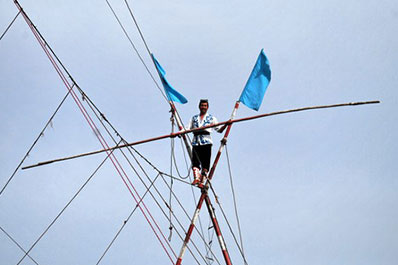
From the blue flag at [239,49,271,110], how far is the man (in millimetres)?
1601

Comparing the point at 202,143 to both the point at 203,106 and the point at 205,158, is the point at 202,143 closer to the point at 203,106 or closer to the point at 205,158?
the point at 205,158

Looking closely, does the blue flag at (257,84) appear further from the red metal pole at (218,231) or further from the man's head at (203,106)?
the red metal pole at (218,231)

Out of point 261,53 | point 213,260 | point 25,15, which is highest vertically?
point 261,53

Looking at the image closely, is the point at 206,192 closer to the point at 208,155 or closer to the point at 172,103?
the point at 208,155

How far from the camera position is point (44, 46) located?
9320 millimetres

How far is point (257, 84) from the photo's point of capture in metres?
13.1

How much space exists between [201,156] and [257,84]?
101 inches

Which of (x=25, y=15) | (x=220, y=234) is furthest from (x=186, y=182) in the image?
(x=25, y=15)

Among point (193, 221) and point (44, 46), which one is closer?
point (44, 46)

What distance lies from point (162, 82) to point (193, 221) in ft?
10.9

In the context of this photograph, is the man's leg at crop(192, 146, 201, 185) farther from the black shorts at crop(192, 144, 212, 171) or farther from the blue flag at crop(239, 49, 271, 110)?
the blue flag at crop(239, 49, 271, 110)

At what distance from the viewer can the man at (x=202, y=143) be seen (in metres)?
11.6

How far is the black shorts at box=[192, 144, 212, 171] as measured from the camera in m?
11.6

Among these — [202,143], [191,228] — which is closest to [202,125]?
[202,143]
